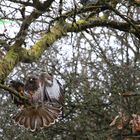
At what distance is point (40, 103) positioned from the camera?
7.68ft

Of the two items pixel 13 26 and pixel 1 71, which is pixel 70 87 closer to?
pixel 13 26

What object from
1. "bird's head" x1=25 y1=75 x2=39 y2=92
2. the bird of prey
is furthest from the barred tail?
"bird's head" x1=25 y1=75 x2=39 y2=92

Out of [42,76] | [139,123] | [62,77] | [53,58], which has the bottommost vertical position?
[139,123]

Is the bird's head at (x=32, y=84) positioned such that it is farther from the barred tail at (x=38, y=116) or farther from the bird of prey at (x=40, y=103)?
the barred tail at (x=38, y=116)

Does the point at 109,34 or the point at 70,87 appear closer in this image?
the point at 70,87

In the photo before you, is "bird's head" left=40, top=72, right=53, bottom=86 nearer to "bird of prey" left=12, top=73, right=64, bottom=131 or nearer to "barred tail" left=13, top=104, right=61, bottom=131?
"bird of prey" left=12, top=73, right=64, bottom=131

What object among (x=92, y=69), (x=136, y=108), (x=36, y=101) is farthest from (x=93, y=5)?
(x=92, y=69)

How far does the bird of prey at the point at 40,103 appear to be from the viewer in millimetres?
2359

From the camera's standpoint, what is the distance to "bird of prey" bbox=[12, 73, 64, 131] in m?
2.36

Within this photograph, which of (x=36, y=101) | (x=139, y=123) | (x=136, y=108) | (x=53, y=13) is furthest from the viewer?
(x=136, y=108)

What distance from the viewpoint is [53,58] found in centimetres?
554

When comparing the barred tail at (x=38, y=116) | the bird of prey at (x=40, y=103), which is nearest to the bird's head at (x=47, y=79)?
the bird of prey at (x=40, y=103)

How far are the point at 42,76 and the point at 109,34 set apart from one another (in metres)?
3.25

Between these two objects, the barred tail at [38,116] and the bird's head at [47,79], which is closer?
the barred tail at [38,116]
